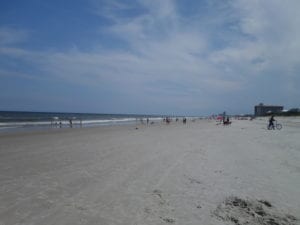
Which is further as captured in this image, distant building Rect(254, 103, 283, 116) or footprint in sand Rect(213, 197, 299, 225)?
distant building Rect(254, 103, 283, 116)

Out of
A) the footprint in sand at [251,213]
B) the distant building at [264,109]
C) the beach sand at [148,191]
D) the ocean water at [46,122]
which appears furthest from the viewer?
the distant building at [264,109]

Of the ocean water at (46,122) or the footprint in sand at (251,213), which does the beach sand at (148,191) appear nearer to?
the footprint in sand at (251,213)

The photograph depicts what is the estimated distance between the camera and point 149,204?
5293 mm

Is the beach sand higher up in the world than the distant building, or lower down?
lower down

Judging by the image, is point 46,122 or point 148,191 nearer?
point 148,191

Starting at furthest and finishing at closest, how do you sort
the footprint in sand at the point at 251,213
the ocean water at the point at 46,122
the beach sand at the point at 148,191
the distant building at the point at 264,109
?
the distant building at the point at 264,109 → the ocean water at the point at 46,122 → the beach sand at the point at 148,191 → the footprint in sand at the point at 251,213

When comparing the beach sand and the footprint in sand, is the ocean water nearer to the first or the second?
the beach sand

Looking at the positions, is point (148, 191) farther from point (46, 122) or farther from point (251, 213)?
point (46, 122)

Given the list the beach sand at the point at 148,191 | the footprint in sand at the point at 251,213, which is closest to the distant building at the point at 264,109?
the beach sand at the point at 148,191

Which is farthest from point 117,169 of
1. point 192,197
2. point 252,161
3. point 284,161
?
point 284,161

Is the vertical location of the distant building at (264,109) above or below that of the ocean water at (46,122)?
above

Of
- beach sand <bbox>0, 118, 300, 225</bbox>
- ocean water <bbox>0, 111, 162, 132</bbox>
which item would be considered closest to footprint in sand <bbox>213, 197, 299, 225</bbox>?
beach sand <bbox>0, 118, 300, 225</bbox>

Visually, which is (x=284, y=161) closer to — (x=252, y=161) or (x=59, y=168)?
(x=252, y=161)

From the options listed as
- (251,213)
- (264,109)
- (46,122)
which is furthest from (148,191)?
(264,109)
